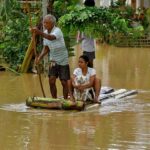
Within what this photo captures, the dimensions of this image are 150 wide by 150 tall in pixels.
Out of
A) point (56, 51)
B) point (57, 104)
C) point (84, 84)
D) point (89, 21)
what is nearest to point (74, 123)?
point (57, 104)

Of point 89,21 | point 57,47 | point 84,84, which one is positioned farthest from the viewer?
point 89,21

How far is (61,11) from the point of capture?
51.2 ft

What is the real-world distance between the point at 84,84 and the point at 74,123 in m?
1.35

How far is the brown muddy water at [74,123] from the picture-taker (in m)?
7.25

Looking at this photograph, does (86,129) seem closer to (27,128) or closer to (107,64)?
(27,128)

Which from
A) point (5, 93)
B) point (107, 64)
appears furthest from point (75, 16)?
point (107, 64)

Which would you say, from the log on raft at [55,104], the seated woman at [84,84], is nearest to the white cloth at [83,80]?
the seated woman at [84,84]

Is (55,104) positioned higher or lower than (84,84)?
lower

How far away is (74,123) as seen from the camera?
854cm

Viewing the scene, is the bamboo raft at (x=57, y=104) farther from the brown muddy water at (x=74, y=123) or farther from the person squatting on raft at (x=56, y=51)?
the person squatting on raft at (x=56, y=51)

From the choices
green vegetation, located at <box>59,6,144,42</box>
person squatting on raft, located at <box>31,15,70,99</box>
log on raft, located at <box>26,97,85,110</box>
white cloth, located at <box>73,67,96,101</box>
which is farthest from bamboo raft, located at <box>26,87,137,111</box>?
green vegetation, located at <box>59,6,144,42</box>

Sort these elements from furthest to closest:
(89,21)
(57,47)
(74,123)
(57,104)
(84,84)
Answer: (89,21), (57,47), (84,84), (57,104), (74,123)

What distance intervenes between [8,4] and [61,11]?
7.88 ft

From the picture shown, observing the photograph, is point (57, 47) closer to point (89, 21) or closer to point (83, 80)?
point (83, 80)
